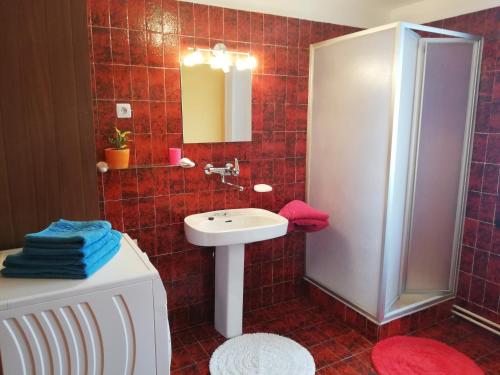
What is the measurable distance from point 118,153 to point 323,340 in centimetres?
184

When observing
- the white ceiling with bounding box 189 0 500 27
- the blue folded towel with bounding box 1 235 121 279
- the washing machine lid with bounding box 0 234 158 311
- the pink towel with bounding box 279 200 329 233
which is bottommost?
the pink towel with bounding box 279 200 329 233

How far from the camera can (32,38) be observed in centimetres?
131

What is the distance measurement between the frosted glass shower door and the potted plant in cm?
188

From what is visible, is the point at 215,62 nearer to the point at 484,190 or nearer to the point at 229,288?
the point at 229,288

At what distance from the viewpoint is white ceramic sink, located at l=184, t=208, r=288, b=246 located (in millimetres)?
2285

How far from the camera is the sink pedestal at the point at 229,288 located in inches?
99.1

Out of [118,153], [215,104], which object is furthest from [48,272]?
[215,104]

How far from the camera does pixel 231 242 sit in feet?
7.57

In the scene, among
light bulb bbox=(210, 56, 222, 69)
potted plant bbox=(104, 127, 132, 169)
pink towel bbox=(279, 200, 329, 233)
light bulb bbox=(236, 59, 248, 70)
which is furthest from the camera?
pink towel bbox=(279, 200, 329, 233)

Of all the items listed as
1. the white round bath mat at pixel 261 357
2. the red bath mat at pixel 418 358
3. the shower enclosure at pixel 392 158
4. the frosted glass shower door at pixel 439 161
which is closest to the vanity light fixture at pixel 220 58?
the shower enclosure at pixel 392 158

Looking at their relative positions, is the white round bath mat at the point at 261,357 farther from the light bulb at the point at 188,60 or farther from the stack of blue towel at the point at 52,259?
the light bulb at the point at 188,60

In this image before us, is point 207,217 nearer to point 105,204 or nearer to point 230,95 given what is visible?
point 105,204

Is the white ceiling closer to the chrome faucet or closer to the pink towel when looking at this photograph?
the chrome faucet

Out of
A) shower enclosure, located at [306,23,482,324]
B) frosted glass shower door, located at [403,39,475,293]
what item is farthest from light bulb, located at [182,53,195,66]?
frosted glass shower door, located at [403,39,475,293]
